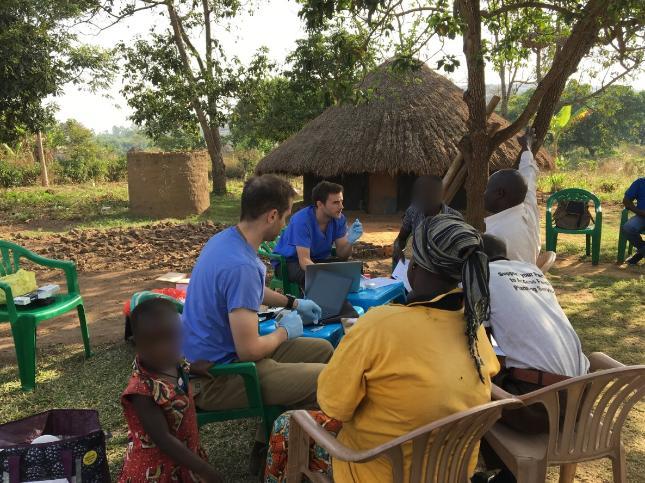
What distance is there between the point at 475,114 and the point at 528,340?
3.31 metres

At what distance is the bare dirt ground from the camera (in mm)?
5043

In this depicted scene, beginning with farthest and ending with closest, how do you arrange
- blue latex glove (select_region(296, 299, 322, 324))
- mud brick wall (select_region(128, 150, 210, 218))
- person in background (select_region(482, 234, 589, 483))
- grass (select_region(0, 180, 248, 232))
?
1. mud brick wall (select_region(128, 150, 210, 218))
2. grass (select_region(0, 180, 248, 232))
3. blue latex glove (select_region(296, 299, 322, 324))
4. person in background (select_region(482, 234, 589, 483))

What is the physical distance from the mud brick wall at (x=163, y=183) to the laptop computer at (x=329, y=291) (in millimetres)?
9409

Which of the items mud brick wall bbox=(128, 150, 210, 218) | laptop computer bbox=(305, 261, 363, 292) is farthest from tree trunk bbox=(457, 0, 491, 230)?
mud brick wall bbox=(128, 150, 210, 218)

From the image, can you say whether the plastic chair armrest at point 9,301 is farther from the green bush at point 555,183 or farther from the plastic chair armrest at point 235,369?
the green bush at point 555,183

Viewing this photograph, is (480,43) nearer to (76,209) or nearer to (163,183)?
(163,183)

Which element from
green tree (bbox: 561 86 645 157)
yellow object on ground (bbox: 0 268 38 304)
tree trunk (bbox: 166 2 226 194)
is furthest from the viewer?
green tree (bbox: 561 86 645 157)

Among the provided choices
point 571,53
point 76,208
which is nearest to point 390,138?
point 571,53

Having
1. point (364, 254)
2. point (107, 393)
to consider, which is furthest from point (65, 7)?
point (107, 393)

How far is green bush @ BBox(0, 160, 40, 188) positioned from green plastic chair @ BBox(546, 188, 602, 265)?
16124 mm

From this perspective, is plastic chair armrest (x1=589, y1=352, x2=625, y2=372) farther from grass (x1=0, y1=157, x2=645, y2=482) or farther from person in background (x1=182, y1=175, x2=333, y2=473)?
person in background (x1=182, y1=175, x2=333, y2=473)

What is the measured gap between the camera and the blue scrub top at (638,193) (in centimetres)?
713

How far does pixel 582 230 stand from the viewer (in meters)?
7.55

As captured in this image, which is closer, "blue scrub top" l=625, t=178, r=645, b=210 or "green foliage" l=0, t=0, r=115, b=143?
"blue scrub top" l=625, t=178, r=645, b=210
